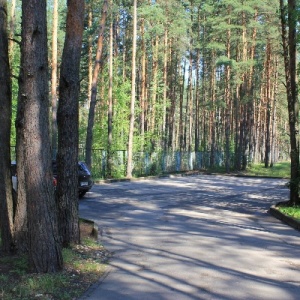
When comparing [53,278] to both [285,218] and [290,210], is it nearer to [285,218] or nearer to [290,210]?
[285,218]

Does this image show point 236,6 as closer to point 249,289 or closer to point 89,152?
point 89,152

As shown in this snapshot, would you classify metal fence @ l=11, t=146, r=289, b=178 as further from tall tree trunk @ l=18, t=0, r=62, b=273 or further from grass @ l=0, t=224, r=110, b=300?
tall tree trunk @ l=18, t=0, r=62, b=273

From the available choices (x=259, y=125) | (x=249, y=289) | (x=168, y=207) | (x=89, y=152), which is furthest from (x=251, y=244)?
(x=259, y=125)

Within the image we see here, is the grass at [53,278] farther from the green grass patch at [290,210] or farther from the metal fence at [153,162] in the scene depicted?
the metal fence at [153,162]

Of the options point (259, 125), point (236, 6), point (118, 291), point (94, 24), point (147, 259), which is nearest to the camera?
point (118, 291)

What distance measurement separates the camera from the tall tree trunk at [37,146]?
18.7ft

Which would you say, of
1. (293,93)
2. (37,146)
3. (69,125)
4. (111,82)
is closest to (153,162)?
(111,82)

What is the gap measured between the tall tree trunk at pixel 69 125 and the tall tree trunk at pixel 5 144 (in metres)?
0.93

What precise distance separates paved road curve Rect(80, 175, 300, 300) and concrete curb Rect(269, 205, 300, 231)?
243 millimetres

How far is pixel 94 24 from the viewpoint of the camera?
98.0ft

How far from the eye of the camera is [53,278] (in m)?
5.48

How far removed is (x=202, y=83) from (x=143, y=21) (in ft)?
64.9

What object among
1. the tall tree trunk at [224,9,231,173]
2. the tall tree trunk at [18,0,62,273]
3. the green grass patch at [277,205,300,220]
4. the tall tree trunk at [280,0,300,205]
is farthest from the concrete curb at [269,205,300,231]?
the tall tree trunk at [224,9,231,173]

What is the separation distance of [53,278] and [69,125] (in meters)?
2.89
